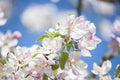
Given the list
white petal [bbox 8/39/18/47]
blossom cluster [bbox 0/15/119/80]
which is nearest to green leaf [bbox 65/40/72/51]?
blossom cluster [bbox 0/15/119/80]

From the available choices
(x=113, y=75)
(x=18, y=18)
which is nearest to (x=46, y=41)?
(x=113, y=75)

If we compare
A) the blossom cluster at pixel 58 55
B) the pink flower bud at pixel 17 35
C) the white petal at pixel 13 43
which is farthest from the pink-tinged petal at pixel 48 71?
the pink flower bud at pixel 17 35

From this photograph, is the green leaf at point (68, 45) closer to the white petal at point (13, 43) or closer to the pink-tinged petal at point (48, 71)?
the pink-tinged petal at point (48, 71)

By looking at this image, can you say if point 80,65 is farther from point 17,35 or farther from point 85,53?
point 17,35

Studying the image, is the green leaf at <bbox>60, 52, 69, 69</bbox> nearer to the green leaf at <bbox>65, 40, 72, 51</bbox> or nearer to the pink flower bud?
the green leaf at <bbox>65, 40, 72, 51</bbox>

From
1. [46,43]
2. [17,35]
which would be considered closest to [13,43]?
[17,35]

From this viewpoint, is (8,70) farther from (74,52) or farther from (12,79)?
(74,52)

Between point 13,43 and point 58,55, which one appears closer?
point 58,55

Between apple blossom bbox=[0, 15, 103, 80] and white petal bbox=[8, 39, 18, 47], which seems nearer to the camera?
apple blossom bbox=[0, 15, 103, 80]
